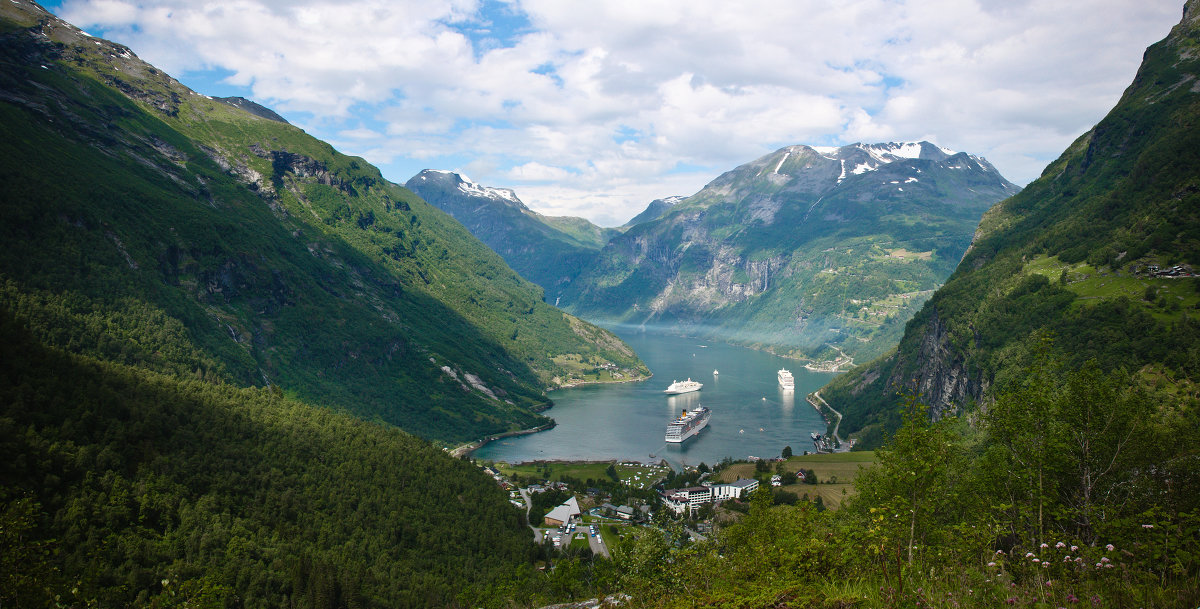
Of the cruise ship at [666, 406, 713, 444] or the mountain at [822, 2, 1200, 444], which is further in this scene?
the cruise ship at [666, 406, 713, 444]

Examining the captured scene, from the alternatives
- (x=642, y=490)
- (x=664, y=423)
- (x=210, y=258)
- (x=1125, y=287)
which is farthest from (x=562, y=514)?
(x=210, y=258)

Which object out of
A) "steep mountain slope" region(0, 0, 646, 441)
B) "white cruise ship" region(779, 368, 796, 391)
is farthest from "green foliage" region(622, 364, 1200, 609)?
"white cruise ship" region(779, 368, 796, 391)

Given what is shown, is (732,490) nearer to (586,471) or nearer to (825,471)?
(825,471)

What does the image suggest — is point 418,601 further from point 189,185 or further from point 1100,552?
point 189,185

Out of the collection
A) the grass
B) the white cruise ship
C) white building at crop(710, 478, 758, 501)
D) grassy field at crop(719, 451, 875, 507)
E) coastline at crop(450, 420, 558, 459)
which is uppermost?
the grass

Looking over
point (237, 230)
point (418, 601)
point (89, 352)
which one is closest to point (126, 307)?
point (89, 352)

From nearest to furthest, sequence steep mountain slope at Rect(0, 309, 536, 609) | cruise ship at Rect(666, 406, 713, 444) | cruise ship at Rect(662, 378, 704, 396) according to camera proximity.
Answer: steep mountain slope at Rect(0, 309, 536, 609)
cruise ship at Rect(666, 406, 713, 444)
cruise ship at Rect(662, 378, 704, 396)

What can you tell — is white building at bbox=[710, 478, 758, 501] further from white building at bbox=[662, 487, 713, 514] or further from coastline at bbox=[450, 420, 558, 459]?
coastline at bbox=[450, 420, 558, 459]

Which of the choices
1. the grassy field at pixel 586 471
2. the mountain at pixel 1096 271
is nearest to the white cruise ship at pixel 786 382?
the mountain at pixel 1096 271
